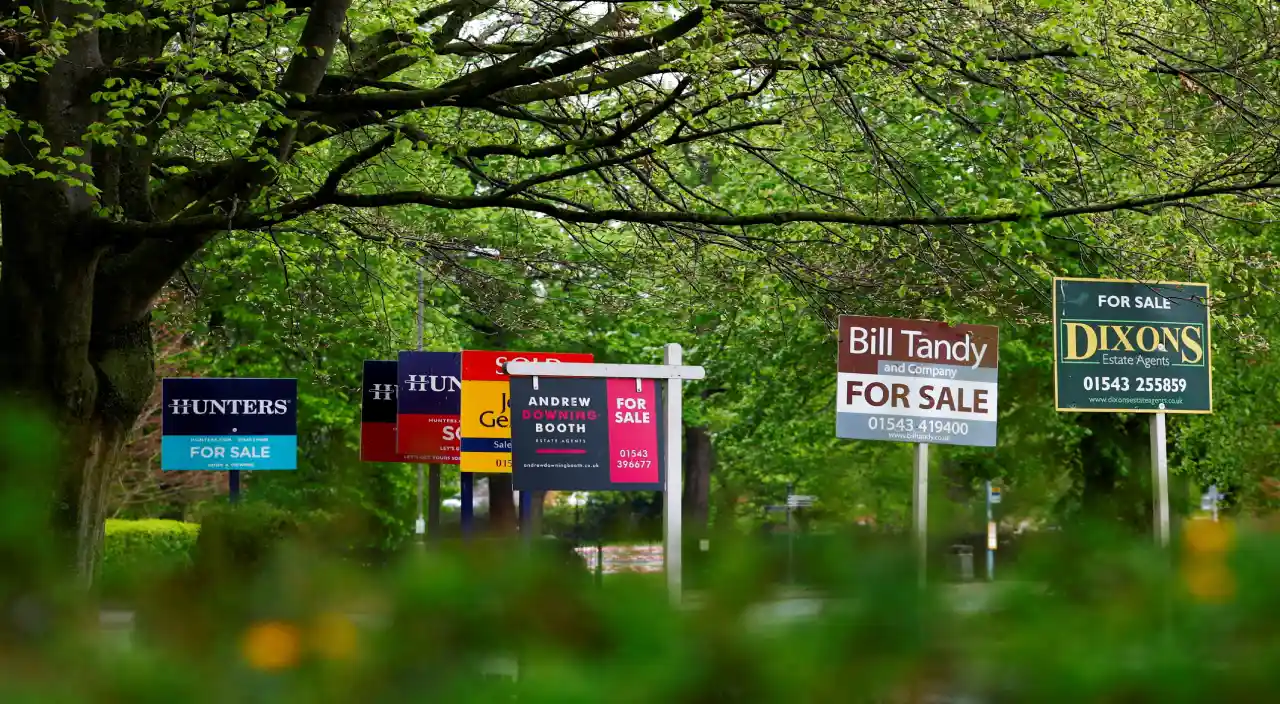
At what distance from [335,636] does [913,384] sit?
10.2m

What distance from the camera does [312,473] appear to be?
29359mm

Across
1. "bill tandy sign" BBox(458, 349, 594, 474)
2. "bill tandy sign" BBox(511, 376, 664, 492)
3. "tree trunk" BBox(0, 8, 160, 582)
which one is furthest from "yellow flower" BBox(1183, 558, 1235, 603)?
"bill tandy sign" BBox(458, 349, 594, 474)

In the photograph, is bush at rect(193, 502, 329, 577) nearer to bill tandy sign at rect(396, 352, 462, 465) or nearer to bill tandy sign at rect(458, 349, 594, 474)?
bill tandy sign at rect(458, 349, 594, 474)

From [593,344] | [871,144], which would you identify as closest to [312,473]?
[593,344]

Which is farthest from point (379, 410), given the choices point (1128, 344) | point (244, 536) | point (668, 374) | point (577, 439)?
point (244, 536)

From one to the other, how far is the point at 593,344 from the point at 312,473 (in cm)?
754

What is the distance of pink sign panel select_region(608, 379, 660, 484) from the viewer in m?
12.3

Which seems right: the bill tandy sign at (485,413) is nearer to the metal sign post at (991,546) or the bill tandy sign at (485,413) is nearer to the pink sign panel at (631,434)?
the pink sign panel at (631,434)

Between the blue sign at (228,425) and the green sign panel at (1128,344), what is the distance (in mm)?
9717

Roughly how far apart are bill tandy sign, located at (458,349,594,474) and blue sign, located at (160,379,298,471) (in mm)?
3810

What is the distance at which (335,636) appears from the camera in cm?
195

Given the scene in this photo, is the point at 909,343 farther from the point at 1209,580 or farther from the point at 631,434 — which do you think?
the point at 1209,580

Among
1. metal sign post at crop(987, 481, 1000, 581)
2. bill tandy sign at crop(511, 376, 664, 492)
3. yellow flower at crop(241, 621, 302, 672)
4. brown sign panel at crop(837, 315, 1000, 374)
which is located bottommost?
yellow flower at crop(241, 621, 302, 672)

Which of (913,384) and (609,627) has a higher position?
(913,384)
